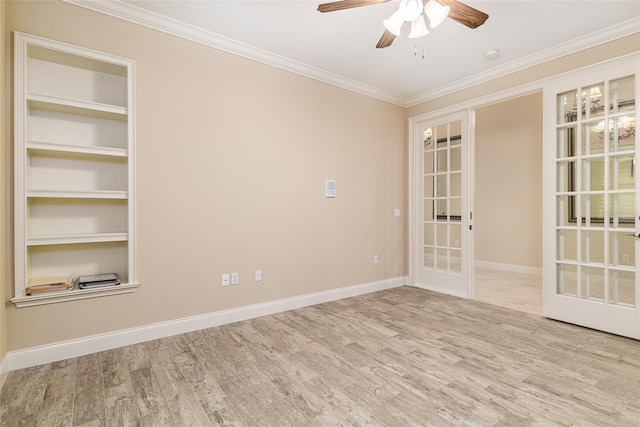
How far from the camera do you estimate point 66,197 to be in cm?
239

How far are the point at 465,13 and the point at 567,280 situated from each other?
278 cm

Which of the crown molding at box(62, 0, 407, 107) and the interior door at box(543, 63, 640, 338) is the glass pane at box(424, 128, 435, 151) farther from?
the interior door at box(543, 63, 640, 338)

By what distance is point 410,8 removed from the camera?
200cm

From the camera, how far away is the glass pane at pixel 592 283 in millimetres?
2910

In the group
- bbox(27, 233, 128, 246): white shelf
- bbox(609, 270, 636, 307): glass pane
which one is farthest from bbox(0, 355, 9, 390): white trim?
bbox(609, 270, 636, 307): glass pane

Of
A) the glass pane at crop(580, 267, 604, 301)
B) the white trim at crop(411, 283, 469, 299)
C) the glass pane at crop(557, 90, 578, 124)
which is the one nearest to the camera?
the glass pane at crop(580, 267, 604, 301)

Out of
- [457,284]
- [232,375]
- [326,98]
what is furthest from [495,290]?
[232,375]

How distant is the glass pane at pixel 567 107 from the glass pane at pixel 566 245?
3.75 feet

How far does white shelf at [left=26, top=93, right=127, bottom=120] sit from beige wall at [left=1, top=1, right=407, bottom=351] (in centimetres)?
18

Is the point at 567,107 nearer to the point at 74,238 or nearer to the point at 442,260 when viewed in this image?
the point at 442,260

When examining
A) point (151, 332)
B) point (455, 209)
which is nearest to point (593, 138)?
point (455, 209)

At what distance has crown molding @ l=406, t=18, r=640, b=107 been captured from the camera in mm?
2770

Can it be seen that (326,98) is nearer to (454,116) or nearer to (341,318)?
(454,116)

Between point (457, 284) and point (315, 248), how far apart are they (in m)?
1.99
